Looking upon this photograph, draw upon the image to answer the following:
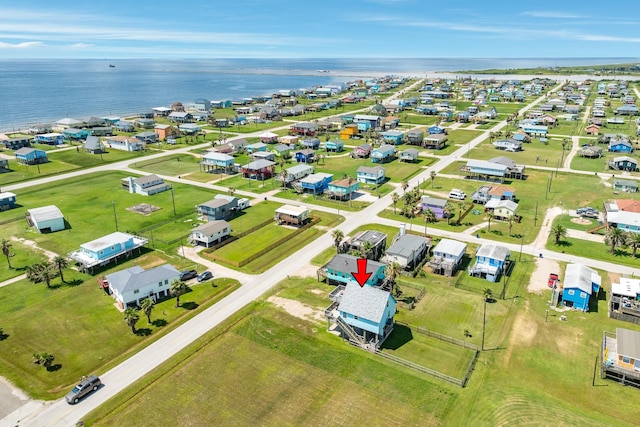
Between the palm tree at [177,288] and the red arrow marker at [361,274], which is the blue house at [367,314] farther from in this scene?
the palm tree at [177,288]

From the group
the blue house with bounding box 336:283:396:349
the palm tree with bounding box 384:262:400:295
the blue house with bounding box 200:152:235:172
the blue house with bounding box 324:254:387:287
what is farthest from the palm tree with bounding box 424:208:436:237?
the blue house with bounding box 200:152:235:172

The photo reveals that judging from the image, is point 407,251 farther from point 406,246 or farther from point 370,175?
point 370,175

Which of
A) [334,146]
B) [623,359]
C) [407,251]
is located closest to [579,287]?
[623,359]

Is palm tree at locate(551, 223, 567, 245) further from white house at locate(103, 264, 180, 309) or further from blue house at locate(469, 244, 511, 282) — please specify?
white house at locate(103, 264, 180, 309)

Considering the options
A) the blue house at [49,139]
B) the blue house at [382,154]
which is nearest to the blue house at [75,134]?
the blue house at [49,139]

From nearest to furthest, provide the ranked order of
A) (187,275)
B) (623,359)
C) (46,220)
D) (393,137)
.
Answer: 1. (623,359)
2. (187,275)
3. (46,220)
4. (393,137)
